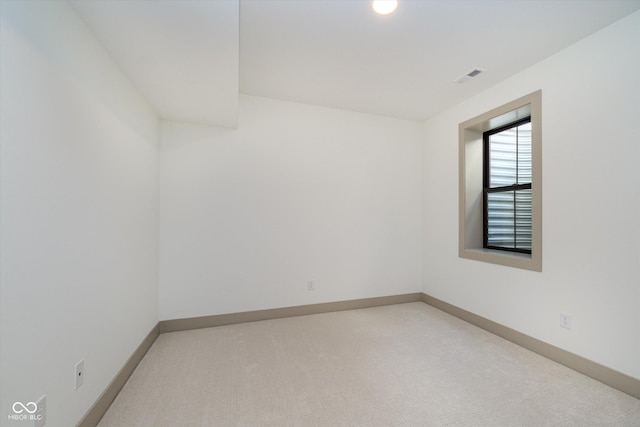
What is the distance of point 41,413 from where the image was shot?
3.63 ft

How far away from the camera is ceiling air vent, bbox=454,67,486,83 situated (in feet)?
8.14

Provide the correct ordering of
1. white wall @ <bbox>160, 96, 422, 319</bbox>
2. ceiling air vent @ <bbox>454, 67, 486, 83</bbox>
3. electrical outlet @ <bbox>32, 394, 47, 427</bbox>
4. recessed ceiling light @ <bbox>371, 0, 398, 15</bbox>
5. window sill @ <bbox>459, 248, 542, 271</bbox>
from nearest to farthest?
1. electrical outlet @ <bbox>32, 394, 47, 427</bbox>
2. recessed ceiling light @ <bbox>371, 0, 398, 15</bbox>
3. window sill @ <bbox>459, 248, 542, 271</bbox>
4. ceiling air vent @ <bbox>454, 67, 486, 83</bbox>
5. white wall @ <bbox>160, 96, 422, 319</bbox>

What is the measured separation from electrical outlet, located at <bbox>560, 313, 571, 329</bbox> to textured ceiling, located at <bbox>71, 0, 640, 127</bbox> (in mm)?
2255

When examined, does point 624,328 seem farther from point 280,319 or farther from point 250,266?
point 250,266

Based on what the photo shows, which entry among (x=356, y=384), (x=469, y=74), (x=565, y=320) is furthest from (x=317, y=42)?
(x=565, y=320)

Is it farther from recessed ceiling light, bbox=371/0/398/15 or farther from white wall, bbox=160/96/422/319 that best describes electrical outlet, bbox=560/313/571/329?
recessed ceiling light, bbox=371/0/398/15

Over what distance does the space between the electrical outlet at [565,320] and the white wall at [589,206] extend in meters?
0.04

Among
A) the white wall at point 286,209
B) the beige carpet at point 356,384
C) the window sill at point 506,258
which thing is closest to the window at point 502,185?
the window sill at point 506,258

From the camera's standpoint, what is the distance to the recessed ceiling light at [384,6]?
5.49 feet

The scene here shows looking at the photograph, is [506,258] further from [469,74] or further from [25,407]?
[25,407]

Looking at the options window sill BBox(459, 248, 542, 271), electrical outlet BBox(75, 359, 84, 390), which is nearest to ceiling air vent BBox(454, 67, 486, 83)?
window sill BBox(459, 248, 542, 271)

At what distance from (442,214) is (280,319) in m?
2.50
